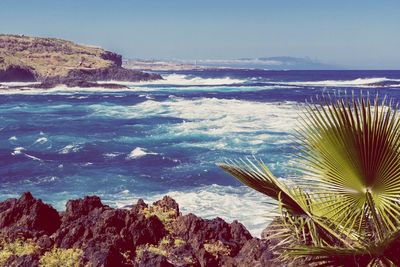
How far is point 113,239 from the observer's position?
9.32m

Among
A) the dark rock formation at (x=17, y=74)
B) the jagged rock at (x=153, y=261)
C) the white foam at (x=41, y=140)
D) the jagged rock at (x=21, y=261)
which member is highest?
the jagged rock at (x=153, y=261)

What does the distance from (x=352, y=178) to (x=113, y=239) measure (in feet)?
18.8

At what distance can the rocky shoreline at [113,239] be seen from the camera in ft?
28.5

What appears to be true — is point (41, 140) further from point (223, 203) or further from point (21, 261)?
point (21, 261)

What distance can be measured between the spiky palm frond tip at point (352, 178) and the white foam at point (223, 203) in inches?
403

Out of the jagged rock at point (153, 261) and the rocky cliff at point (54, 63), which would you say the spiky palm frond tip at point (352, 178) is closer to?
the jagged rock at point (153, 261)

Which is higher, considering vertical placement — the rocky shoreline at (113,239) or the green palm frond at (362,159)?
the green palm frond at (362,159)

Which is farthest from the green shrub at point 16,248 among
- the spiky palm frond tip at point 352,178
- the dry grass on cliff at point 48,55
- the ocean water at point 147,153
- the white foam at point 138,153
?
the dry grass on cliff at point 48,55

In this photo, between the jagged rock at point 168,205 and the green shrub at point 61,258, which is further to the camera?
the jagged rock at point 168,205

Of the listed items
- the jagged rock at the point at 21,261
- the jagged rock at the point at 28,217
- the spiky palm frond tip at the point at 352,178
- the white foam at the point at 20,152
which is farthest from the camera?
the white foam at the point at 20,152

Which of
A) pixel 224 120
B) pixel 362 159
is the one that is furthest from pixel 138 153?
pixel 362 159

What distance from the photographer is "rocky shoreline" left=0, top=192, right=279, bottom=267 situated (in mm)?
8680

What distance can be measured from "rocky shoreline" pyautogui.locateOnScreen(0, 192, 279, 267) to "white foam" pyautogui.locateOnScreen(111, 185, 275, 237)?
484cm

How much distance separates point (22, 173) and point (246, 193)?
10.6m
